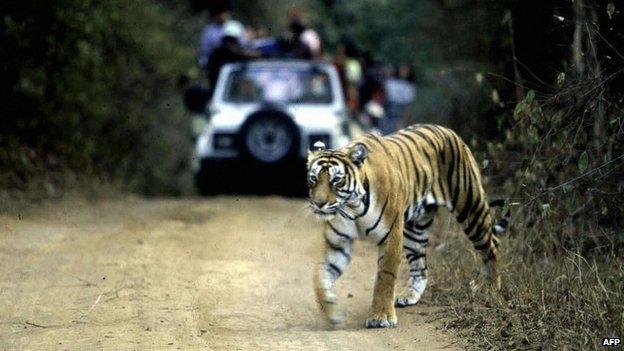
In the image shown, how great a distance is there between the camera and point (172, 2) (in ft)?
65.1

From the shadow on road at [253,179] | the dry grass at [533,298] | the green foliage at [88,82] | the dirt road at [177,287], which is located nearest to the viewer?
the dry grass at [533,298]

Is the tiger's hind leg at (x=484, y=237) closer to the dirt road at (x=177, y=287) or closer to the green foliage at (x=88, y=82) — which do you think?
the dirt road at (x=177, y=287)

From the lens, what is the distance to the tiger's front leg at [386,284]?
6.64 metres

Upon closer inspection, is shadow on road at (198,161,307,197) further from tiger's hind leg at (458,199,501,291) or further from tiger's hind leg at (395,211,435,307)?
tiger's hind leg at (458,199,501,291)

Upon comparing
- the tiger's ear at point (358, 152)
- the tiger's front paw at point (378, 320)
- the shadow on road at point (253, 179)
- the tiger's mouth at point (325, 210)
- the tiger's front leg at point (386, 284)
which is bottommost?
Result: the shadow on road at point (253, 179)

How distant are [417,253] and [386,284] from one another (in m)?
1.04

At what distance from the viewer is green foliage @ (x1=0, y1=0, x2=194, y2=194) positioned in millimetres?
12594

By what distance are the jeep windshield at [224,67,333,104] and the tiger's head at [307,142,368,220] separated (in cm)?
776

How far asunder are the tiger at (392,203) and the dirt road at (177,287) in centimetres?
26

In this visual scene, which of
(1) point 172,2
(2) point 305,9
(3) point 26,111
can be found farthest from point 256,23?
(3) point 26,111

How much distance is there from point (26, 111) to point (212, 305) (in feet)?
21.2

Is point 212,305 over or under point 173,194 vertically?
over

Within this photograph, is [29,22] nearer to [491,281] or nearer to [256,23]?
[491,281]

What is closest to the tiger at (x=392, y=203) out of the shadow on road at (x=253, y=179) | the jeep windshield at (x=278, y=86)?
the shadow on road at (x=253, y=179)
